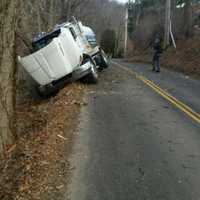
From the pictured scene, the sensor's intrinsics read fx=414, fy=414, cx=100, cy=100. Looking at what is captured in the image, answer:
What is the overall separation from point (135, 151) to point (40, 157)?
5.95 feet

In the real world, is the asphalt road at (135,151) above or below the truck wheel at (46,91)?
above

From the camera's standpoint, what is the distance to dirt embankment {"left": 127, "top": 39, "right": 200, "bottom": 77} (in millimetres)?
22672

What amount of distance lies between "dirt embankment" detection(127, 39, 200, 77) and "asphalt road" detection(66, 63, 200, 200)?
9.30 meters

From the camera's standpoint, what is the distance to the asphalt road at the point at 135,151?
20.4 ft

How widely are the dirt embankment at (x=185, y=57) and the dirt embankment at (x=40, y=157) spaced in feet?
38.0

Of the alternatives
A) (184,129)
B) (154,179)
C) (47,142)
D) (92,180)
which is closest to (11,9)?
(47,142)

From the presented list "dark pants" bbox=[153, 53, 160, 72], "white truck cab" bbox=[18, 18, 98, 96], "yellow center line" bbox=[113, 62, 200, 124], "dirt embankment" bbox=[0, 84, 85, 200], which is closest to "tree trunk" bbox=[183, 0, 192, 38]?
"dark pants" bbox=[153, 53, 160, 72]

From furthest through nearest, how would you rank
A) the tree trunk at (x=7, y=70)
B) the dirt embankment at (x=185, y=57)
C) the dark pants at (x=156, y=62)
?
the dirt embankment at (x=185, y=57)
the dark pants at (x=156, y=62)
the tree trunk at (x=7, y=70)

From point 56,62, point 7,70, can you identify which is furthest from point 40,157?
point 56,62

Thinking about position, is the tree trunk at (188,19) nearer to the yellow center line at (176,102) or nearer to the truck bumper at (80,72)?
the yellow center line at (176,102)

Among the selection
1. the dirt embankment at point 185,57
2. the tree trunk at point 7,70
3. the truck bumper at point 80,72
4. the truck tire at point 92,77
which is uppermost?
the tree trunk at point 7,70

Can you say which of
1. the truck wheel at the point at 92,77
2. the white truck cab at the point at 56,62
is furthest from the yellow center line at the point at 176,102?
the white truck cab at the point at 56,62

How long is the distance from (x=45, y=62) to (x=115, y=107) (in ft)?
11.8

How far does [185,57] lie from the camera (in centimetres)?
2634
